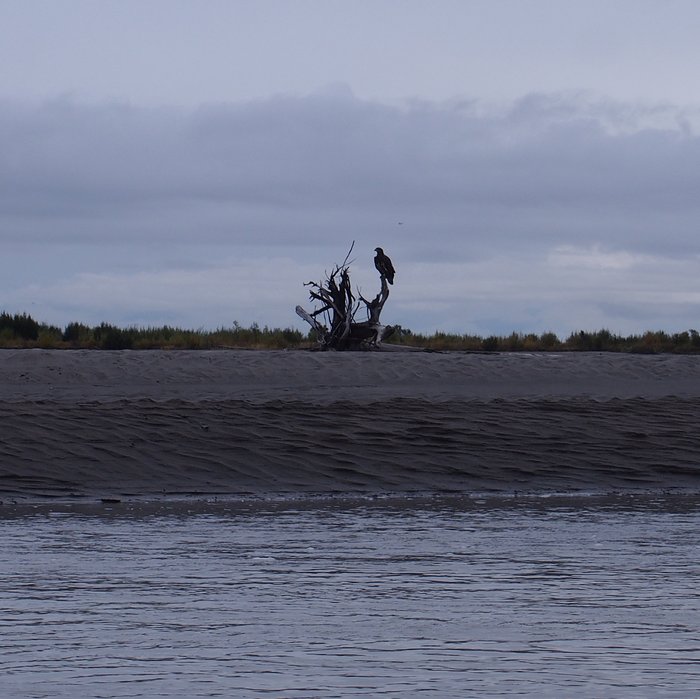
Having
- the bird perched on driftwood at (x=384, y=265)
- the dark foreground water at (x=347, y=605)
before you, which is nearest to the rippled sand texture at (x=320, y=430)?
the dark foreground water at (x=347, y=605)

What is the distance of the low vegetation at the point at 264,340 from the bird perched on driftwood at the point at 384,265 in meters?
2.18

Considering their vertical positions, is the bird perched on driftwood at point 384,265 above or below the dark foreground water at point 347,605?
above

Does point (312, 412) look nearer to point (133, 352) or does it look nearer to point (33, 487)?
point (33, 487)

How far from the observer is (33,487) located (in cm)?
1109

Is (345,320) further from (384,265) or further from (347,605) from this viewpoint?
(347,605)

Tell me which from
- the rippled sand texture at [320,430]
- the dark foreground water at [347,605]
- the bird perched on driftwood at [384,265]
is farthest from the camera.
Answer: the bird perched on driftwood at [384,265]

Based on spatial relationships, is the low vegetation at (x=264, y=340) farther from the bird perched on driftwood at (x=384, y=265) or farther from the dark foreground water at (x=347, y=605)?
the dark foreground water at (x=347, y=605)

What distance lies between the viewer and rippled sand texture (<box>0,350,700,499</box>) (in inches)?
466

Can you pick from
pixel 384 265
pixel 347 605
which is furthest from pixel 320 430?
pixel 384 265

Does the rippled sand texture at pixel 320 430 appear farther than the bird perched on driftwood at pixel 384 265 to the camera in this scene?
No

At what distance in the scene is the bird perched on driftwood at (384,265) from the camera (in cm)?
2228

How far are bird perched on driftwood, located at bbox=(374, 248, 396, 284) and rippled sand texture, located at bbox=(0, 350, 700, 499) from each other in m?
4.45

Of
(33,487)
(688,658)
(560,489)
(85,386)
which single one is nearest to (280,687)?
(688,658)

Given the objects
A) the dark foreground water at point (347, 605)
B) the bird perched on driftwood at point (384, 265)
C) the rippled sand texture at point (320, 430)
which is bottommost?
the dark foreground water at point (347, 605)
